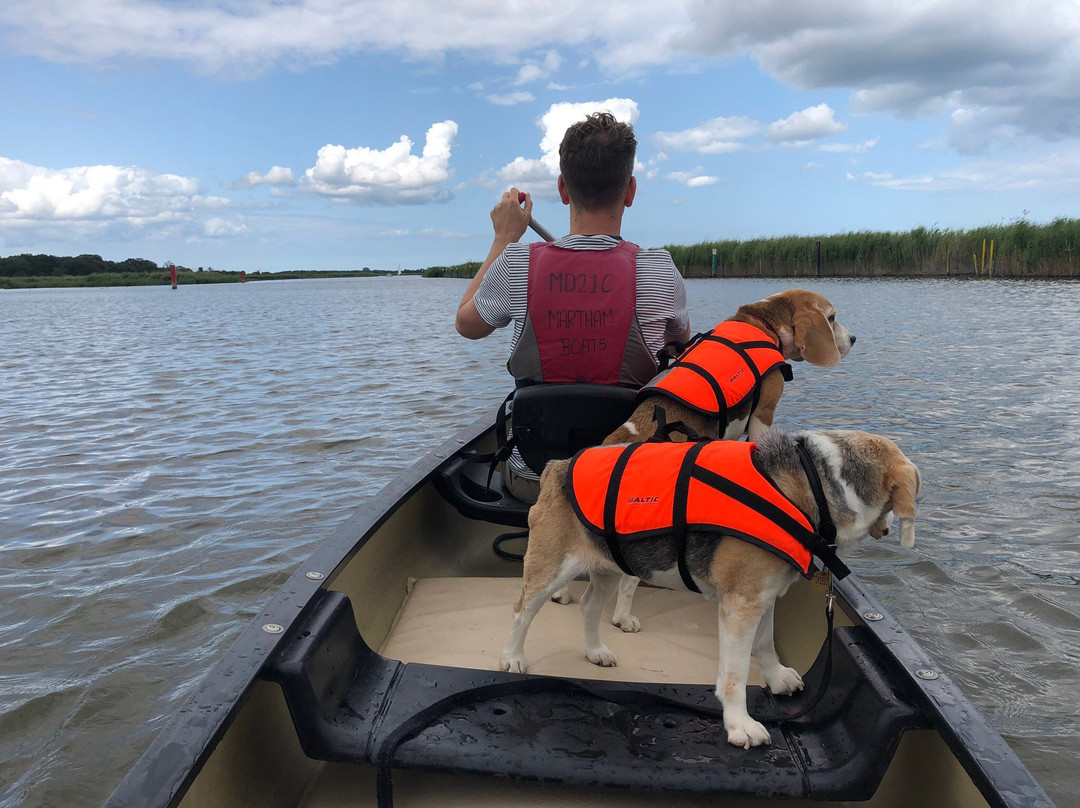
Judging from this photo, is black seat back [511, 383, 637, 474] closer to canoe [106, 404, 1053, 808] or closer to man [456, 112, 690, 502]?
man [456, 112, 690, 502]

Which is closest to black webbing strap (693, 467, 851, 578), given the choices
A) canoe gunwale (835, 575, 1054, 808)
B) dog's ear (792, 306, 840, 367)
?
canoe gunwale (835, 575, 1054, 808)

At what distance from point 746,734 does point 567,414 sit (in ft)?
5.53

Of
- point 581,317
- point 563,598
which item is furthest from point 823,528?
point 563,598

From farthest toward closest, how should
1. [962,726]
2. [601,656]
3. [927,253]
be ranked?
[927,253] < [601,656] < [962,726]

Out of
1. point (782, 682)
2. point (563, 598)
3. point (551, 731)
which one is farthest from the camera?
point (563, 598)

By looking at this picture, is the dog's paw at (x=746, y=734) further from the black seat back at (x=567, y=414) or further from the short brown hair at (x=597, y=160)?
the short brown hair at (x=597, y=160)

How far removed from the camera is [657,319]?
3.76m

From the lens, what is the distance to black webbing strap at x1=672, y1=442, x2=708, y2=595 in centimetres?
254

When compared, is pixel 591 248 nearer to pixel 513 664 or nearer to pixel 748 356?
pixel 748 356

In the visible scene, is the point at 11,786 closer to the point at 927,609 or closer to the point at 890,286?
the point at 927,609

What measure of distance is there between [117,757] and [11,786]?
41 centimetres

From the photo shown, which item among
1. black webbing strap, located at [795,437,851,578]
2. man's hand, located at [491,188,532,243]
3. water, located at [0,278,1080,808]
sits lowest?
water, located at [0,278,1080,808]

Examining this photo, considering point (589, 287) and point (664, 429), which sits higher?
point (589, 287)

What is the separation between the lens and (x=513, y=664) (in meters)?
3.10
